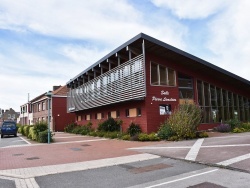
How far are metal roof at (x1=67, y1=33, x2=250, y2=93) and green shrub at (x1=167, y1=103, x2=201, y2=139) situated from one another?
4854 millimetres

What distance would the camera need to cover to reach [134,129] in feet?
67.4

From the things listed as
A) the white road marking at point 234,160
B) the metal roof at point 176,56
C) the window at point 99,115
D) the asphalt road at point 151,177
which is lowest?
the asphalt road at point 151,177

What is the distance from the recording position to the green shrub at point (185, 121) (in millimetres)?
17750

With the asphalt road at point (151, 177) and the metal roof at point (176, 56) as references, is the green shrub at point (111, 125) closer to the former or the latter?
the metal roof at point (176, 56)

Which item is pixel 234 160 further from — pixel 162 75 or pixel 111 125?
pixel 111 125

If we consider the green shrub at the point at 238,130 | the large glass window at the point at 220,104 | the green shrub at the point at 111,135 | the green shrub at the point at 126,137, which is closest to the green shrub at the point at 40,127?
the green shrub at the point at 111,135

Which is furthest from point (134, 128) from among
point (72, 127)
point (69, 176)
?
point (72, 127)

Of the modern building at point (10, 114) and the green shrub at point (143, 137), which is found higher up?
the modern building at point (10, 114)

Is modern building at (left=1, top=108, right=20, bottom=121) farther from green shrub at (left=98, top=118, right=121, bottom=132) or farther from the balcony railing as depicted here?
green shrub at (left=98, top=118, right=121, bottom=132)

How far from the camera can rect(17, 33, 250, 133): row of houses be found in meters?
20.4

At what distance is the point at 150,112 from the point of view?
2036cm

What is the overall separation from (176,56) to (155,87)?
10.9 ft

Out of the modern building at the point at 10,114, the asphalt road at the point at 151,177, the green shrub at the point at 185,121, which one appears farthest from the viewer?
the modern building at the point at 10,114

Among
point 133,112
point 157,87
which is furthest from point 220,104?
point 133,112
